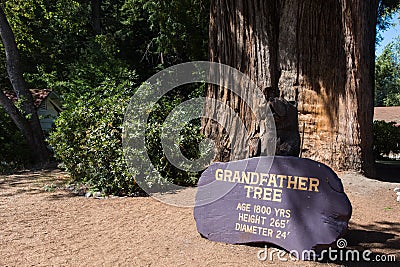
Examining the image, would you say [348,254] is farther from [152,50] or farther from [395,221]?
[152,50]

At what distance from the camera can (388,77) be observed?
55.5m

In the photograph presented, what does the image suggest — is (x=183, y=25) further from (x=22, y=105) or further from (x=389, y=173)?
(x=389, y=173)

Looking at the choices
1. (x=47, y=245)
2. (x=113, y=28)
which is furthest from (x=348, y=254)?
(x=113, y=28)

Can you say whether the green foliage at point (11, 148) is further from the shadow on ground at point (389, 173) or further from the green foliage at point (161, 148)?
the shadow on ground at point (389, 173)

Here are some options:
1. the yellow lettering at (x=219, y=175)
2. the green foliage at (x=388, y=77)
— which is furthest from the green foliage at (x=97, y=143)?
the green foliage at (x=388, y=77)

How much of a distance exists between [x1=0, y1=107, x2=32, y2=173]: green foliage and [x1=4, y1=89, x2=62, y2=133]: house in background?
395 cm

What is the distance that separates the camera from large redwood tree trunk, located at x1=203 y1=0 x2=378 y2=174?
7.88 meters

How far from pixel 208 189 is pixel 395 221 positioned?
2898mm

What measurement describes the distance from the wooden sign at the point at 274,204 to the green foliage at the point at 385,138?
41.8ft

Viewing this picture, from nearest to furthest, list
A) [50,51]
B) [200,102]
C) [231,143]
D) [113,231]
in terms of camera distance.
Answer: [113,231]
[231,143]
[200,102]
[50,51]

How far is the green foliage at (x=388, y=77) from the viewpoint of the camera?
4922 cm

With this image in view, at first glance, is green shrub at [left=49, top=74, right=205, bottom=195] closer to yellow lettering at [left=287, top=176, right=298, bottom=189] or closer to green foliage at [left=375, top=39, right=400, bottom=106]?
yellow lettering at [left=287, top=176, right=298, bottom=189]

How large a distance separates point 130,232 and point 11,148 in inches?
328

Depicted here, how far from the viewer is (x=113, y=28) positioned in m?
24.8
